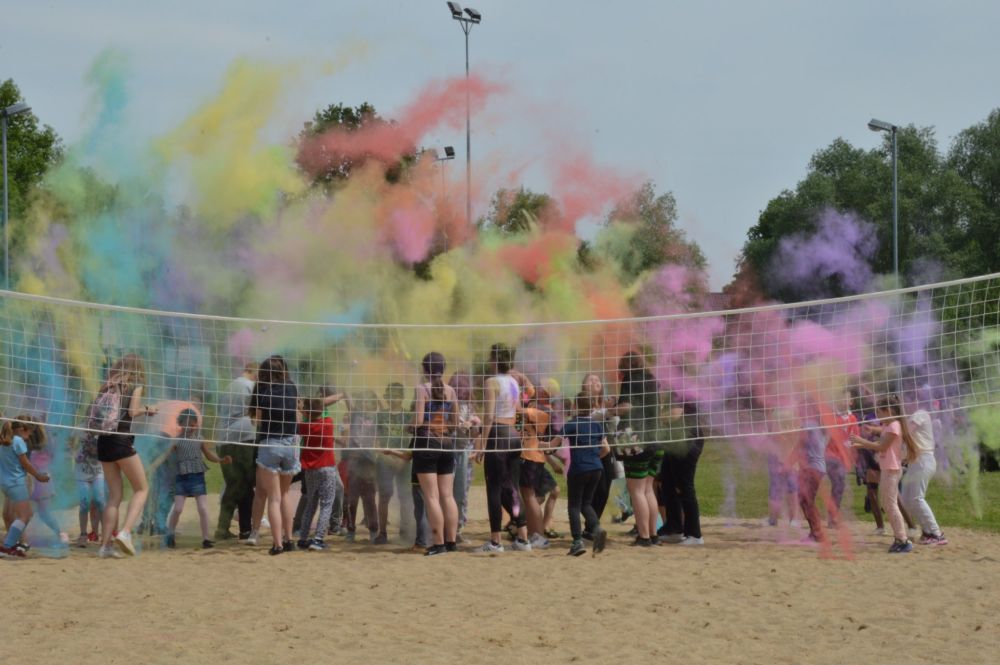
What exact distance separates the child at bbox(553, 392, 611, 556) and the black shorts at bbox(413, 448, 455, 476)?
112cm

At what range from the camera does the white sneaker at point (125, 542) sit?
10281 millimetres

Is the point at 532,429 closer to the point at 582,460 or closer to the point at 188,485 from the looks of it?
the point at 582,460

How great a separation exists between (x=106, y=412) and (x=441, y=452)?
3.06 m

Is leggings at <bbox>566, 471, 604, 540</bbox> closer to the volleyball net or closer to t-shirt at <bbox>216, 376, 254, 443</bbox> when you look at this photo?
the volleyball net

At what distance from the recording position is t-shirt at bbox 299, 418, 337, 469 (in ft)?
35.8

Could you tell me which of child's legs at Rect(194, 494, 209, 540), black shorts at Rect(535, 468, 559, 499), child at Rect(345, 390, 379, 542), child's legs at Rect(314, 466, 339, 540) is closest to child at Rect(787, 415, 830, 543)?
black shorts at Rect(535, 468, 559, 499)

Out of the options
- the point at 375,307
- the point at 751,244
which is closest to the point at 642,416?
the point at 375,307

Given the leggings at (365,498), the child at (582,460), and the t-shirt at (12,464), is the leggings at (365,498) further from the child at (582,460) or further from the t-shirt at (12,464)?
the t-shirt at (12,464)

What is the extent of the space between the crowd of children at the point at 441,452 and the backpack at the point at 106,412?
0.02 metres

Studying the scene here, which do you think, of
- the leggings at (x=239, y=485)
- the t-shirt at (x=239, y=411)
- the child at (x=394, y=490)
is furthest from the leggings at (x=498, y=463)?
the leggings at (x=239, y=485)

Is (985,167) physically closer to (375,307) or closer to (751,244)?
(751,244)

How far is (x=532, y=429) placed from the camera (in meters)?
11.0

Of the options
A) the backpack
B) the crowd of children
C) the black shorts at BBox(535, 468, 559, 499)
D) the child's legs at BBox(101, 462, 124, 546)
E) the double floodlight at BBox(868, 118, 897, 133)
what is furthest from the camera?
the double floodlight at BBox(868, 118, 897, 133)

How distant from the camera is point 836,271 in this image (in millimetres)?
39094
